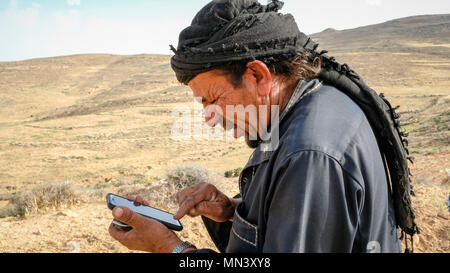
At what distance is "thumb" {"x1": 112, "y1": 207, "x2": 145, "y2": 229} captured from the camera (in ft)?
5.99

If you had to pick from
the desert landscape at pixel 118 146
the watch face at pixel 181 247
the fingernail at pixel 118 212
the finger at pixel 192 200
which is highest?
the fingernail at pixel 118 212

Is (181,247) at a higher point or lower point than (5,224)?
higher

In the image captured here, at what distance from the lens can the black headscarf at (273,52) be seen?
5.42ft

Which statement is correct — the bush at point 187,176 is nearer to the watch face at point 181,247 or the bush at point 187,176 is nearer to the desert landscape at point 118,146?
the desert landscape at point 118,146

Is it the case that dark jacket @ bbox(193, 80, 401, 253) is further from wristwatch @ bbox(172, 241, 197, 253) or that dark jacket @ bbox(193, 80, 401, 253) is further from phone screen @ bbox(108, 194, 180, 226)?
phone screen @ bbox(108, 194, 180, 226)

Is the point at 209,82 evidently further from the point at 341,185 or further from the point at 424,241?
the point at 424,241

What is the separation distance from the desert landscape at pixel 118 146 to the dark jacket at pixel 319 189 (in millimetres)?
3980

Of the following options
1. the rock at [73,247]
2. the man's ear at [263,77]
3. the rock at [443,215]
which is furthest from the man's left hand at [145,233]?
the rock at [443,215]

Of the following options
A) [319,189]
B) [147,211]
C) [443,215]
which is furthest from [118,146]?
[319,189]

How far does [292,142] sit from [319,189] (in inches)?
7.5

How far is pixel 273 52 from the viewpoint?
1.63 meters

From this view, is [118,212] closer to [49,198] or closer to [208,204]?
[208,204]

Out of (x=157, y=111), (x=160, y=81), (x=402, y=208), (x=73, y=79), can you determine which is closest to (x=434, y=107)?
(x=157, y=111)

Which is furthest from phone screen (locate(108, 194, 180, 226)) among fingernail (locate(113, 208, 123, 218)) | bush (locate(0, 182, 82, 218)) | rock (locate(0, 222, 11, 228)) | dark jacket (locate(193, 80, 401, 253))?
bush (locate(0, 182, 82, 218))
